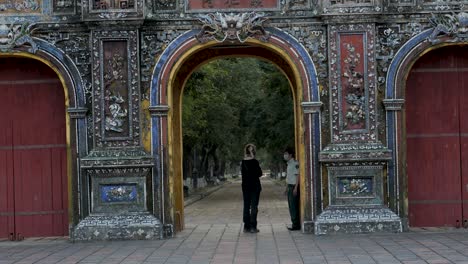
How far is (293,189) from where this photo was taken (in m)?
14.7

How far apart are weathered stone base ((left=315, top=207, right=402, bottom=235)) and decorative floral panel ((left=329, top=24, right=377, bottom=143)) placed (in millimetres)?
1328

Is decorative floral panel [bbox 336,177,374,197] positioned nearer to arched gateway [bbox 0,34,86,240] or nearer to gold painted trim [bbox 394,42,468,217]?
gold painted trim [bbox 394,42,468,217]

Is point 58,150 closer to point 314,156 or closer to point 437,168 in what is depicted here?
point 314,156

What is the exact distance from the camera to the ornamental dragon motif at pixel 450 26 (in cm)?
1337

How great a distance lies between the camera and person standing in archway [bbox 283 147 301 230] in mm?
14438

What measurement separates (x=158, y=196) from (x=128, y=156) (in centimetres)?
94

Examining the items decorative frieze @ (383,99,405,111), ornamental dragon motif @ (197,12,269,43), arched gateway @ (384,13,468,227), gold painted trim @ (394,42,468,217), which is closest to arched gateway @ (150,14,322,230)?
ornamental dragon motif @ (197,12,269,43)

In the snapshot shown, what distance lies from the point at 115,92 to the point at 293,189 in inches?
162

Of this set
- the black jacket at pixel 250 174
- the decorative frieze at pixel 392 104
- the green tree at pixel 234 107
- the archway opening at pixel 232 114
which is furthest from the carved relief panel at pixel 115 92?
the archway opening at pixel 232 114

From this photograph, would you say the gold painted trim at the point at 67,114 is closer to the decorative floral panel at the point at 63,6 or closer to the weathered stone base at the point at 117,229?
the weathered stone base at the point at 117,229

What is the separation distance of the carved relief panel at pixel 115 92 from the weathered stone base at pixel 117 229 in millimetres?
1431

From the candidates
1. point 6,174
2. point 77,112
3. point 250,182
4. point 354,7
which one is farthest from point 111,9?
point 354,7

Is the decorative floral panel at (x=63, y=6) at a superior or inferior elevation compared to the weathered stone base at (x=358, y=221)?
superior

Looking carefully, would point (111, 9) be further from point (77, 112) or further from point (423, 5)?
point (423, 5)
